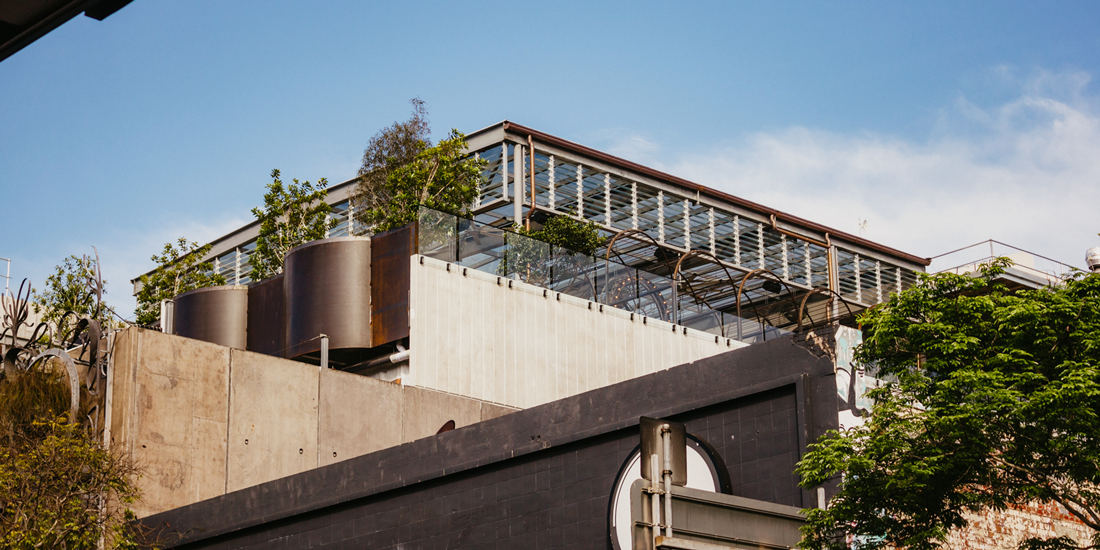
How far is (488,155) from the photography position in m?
35.6

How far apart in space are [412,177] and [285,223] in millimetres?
6068

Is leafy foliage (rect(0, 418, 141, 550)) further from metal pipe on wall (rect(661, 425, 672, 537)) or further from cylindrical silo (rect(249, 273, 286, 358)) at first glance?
metal pipe on wall (rect(661, 425, 672, 537))

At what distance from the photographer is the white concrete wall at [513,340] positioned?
24328mm

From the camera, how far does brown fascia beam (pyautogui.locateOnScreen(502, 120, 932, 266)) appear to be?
3556 cm

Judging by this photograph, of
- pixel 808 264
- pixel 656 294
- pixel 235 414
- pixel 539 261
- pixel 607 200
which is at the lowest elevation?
pixel 235 414

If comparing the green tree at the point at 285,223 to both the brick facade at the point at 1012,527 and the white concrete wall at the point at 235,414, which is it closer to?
the white concrete wall at the point at 235,414

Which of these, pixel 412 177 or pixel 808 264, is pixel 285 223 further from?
pixel 808 264

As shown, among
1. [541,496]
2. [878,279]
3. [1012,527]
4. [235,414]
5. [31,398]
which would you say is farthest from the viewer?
[878,279]

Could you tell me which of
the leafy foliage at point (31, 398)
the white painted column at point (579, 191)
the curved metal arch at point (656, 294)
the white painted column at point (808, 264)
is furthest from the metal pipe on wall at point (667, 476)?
the white painted column at point (808, 264)

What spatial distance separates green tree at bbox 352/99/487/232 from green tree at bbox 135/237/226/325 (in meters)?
6.49

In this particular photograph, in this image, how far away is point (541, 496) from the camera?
1491cm

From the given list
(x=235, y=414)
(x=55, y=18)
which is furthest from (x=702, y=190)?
(x=55, y=18)

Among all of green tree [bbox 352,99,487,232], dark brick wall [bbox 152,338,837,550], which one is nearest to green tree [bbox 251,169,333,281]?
green tree [bbox 352,99,487,232]


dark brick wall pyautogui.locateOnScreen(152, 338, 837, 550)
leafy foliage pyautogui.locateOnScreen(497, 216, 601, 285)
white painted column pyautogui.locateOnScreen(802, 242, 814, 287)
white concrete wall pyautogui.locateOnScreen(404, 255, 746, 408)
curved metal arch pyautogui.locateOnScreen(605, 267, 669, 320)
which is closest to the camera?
dark brick wall pyautogui.locateOnScreen(152, 338, 837, 550)
